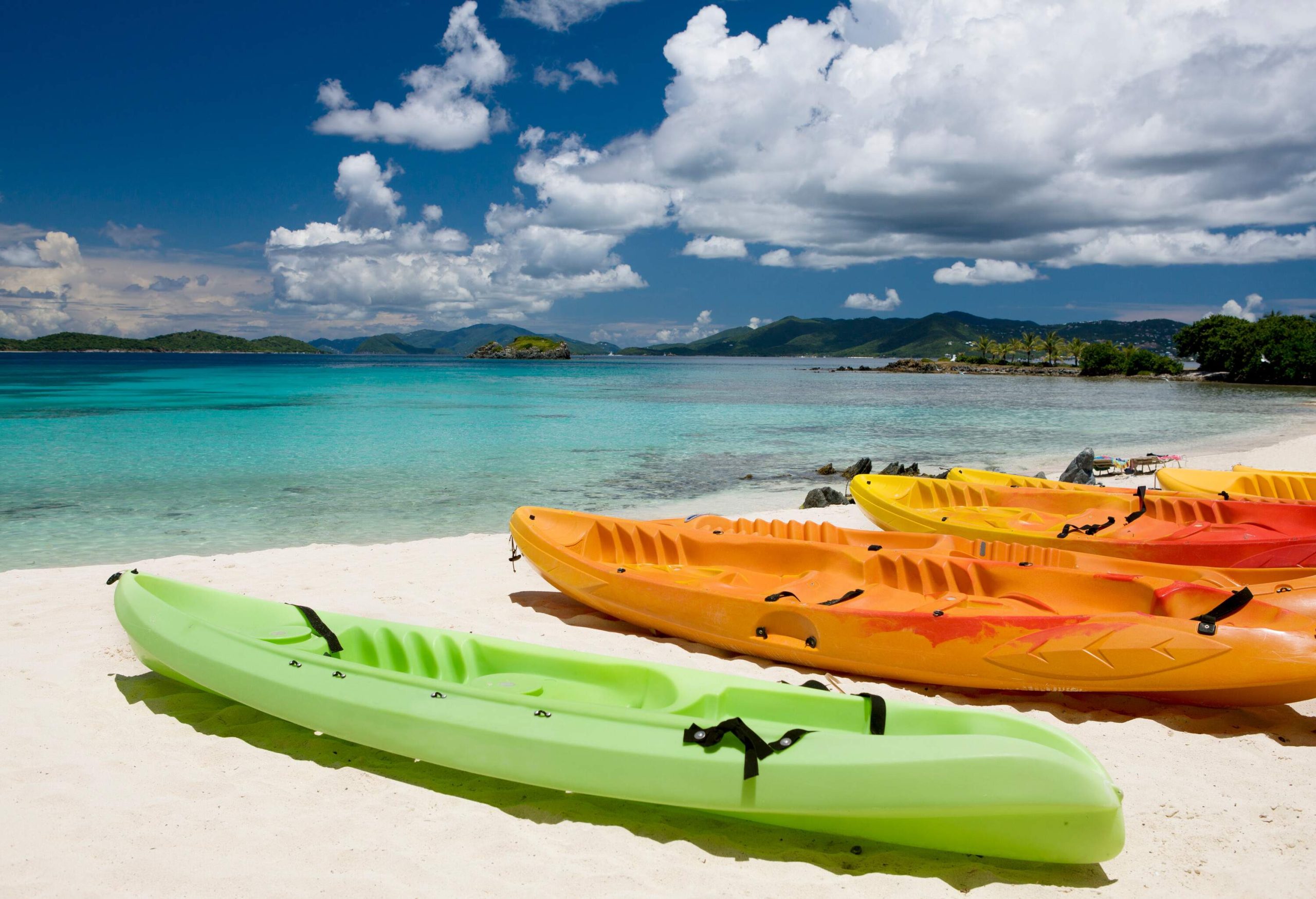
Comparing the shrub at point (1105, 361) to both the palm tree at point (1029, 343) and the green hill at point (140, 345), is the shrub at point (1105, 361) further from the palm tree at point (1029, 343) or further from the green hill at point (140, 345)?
the green hill at point (140, 345)

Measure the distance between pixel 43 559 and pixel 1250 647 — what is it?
12.0 m

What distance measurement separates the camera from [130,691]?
465 centimetres

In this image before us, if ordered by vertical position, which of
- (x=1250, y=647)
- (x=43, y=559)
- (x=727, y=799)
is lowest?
(x=43, y=559)

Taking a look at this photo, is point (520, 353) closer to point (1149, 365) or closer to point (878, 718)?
point (1149, 365)

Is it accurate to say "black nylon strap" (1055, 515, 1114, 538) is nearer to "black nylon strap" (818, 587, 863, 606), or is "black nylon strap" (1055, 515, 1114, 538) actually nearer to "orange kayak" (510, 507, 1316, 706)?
"orange kayak" (510, 507, 1316, 706)

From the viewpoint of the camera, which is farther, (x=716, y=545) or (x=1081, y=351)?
(x=1081, y=351)

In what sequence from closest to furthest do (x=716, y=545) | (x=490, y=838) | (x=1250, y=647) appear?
1. (x=490, y=838)
2. (x=1250, y=647)
3. (x=716, y=545)

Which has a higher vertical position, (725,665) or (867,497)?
(867,497)

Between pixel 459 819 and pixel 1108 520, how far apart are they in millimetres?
7040

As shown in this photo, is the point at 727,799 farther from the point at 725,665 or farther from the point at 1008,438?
the point at 1008,438

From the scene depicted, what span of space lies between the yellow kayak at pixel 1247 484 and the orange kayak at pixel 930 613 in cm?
613

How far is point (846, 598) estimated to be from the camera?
534cm

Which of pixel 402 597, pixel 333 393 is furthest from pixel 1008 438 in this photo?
pixel 333 393

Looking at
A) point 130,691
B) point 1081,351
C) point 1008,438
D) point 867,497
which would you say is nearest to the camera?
point 130,691
